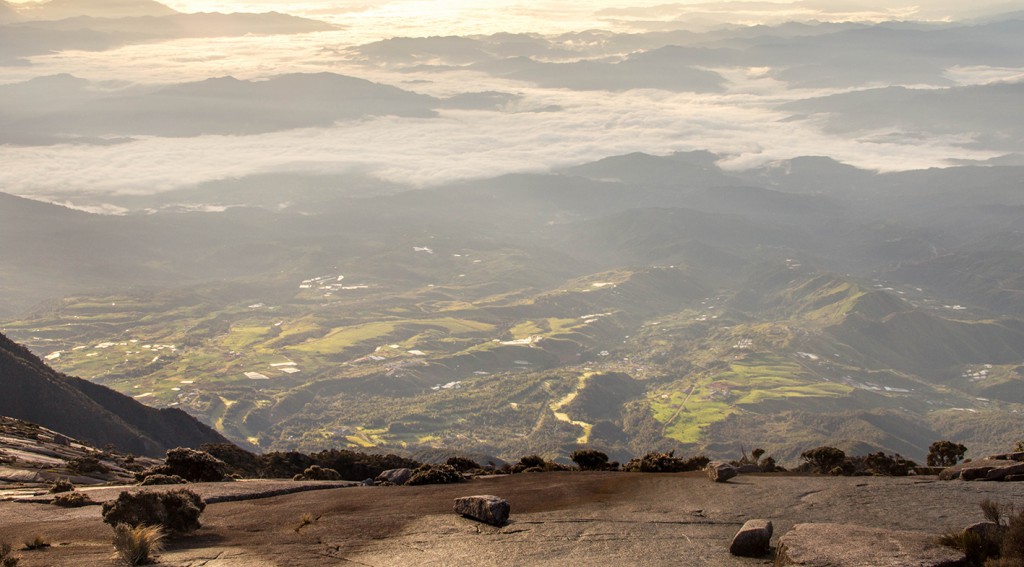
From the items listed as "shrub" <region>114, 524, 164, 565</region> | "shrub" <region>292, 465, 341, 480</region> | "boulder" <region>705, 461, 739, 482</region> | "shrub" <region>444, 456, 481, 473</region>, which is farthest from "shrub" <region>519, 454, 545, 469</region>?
"shrub" <region>114, 524, 164, 565</region>

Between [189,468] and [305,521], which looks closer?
[305,521]

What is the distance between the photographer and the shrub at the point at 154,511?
2664 cm

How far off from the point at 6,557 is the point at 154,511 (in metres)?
4.44

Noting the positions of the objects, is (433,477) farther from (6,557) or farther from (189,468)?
(6,557)

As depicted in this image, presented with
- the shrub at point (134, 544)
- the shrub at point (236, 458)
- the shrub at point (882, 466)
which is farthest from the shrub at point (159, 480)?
the shrub at point (882, 466)

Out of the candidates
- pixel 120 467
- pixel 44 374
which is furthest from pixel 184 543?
pixel 44 374

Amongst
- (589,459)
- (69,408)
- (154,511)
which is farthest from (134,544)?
(69,408)

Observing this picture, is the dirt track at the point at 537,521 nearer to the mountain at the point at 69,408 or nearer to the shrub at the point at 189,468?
the shrub at the point at 189,468

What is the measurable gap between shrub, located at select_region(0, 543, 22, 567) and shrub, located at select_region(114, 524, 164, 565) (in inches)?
94.0

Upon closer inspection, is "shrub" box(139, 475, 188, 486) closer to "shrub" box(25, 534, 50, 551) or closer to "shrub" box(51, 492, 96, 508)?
"shrub" box(51, 492, 96, 508)

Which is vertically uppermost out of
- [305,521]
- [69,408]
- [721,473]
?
[305,521]

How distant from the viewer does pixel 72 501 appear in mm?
32875

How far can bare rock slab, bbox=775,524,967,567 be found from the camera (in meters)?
20.5

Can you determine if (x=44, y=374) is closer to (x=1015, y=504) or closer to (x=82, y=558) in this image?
(x=82, y=558)
